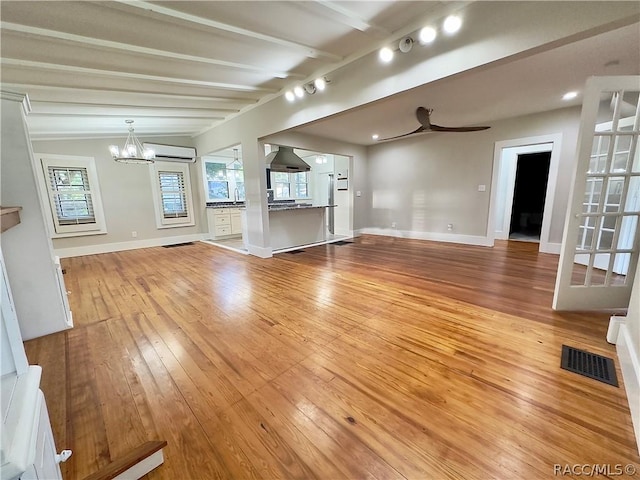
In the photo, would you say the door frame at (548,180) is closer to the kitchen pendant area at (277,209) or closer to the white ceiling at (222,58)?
the white ceiling at (222,58)

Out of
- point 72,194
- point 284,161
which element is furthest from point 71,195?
point 284,161

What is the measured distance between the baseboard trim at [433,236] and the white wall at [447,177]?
0.04 metres

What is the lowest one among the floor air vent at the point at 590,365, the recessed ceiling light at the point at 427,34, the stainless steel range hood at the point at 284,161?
the floor air vent at the point at 590,365

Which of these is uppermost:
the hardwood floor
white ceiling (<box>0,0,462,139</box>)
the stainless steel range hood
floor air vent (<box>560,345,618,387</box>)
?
white ceiling (<box>0,0,462,139</box>)

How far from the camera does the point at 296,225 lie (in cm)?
583

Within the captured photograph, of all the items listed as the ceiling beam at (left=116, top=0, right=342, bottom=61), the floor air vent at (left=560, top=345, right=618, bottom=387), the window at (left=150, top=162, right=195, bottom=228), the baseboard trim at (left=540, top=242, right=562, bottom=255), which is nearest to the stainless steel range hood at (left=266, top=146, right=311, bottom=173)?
the window at (left=150, top=162, right=195, bottom=228)

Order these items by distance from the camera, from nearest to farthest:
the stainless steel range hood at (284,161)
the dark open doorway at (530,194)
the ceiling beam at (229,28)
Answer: the ceiling beam at (229,28)
the stainless steel range hood at (284,161)
the dark open doorway at (530,194)

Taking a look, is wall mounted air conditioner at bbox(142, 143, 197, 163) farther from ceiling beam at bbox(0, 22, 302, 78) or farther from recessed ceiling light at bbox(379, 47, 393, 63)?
recessed ceiling light at bbox(379, 47, 393, 63)

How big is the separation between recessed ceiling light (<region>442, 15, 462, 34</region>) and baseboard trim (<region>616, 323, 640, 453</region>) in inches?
103

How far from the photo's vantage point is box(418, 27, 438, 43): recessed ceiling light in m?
2.20

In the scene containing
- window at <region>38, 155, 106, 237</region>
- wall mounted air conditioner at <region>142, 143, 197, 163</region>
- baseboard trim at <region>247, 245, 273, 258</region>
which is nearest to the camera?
baseboard trim at <region>247, 245, 273, 258</region>

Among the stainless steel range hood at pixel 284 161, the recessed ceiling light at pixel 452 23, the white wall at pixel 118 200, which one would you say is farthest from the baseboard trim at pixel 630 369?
the white wall at pixel 118 200

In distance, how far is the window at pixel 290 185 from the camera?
30.3 ft

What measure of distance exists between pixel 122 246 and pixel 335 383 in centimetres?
644
